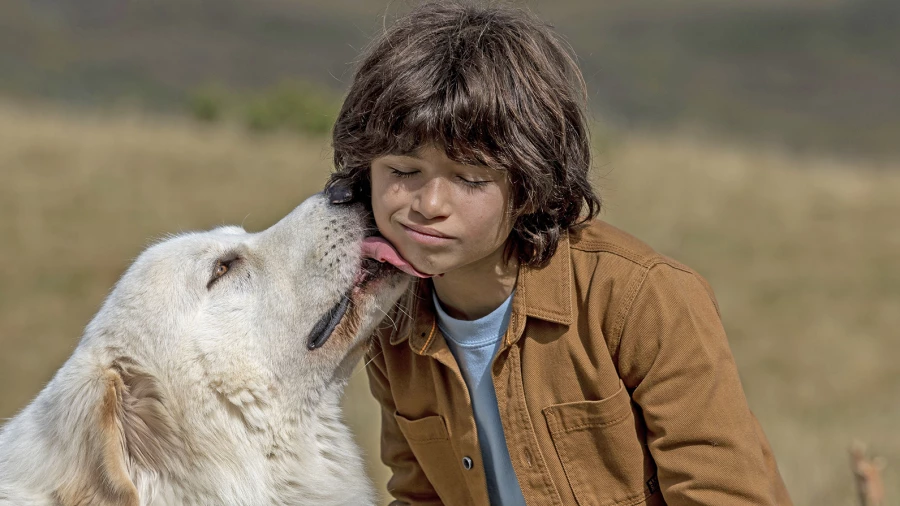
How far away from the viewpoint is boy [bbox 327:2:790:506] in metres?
2.67

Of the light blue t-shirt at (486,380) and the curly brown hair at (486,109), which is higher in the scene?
the curly brown hair at (486,109)

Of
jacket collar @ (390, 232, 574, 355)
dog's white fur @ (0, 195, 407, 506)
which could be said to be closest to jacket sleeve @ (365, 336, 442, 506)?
dog's white fur @ (0, 195, 407, 506)

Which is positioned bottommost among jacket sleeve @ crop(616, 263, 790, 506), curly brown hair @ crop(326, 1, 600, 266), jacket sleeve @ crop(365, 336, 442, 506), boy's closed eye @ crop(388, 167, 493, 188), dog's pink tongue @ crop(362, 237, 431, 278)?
jacket sleeve @ crop(365, 336, 442, 506)

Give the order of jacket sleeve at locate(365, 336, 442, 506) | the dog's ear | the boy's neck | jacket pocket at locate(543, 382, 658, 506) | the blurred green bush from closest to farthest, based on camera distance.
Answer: the dog's ear, jacket pocket at locate(543, 382, 658, 506), the boy's neck, jacket sleeve at locate(365, 336, 442, 506), the blurred green bush

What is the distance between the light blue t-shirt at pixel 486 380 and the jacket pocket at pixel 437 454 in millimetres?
131

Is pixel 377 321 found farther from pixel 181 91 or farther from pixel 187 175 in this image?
pixel 181 91

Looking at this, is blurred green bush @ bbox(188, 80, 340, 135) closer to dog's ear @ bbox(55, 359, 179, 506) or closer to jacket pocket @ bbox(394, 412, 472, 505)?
jacket pocket @ bbox(394, 412, 472, 505)

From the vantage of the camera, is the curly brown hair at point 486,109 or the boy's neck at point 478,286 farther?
the boy's neck at point 478,286

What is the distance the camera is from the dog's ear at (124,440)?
2270 millimetres

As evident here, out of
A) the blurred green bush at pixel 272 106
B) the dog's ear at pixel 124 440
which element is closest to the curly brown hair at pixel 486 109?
the dog's ear at pixel 124 440

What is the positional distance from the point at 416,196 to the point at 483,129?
0.28 metres

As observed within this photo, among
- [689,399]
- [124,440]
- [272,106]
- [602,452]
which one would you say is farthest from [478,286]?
[272,106]

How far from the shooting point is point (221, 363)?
2652 millimetres

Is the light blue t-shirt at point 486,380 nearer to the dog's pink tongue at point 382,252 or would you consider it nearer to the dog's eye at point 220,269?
the dog's pink tongue at point 382,252
